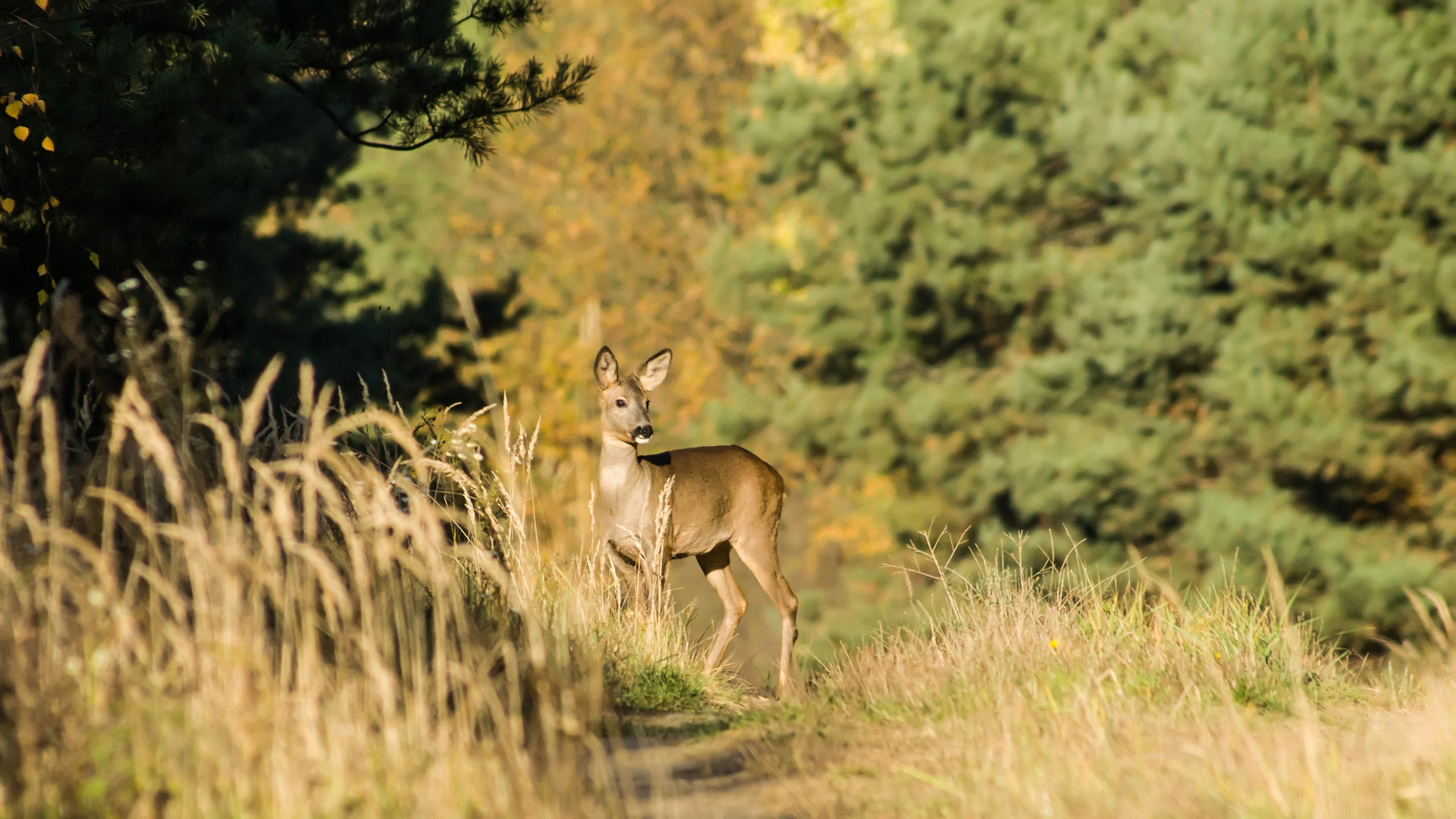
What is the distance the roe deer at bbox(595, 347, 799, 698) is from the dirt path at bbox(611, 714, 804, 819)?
7.22 ft

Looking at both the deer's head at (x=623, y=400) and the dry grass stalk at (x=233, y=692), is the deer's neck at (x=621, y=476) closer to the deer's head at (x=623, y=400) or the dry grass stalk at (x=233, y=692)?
the deer's head at (x=623, y=400)

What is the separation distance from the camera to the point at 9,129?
6723mm

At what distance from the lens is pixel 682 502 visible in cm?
841

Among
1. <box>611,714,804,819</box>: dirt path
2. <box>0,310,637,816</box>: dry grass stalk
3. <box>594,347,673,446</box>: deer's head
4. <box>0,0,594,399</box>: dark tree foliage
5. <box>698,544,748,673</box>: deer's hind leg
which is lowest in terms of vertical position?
<box>611,714,804,819</box>: dirt path

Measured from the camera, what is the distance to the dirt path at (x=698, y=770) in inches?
166

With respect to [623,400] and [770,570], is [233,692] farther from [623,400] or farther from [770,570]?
[770,570]

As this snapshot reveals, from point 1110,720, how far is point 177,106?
507 cm

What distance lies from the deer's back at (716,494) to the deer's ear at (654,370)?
0.41 meters

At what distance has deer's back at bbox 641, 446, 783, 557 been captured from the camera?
8.45 meters

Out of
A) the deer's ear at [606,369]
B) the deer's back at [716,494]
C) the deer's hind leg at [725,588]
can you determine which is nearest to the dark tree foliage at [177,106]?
the deer's ear at [606,369]

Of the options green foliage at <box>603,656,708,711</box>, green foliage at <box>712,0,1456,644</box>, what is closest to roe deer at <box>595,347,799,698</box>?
green foliage at <box>603,656,708,711</box>

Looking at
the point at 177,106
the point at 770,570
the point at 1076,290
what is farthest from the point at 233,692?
the point at 1076,290

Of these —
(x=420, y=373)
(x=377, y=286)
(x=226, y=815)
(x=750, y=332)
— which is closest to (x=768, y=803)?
(x=226, y=815)

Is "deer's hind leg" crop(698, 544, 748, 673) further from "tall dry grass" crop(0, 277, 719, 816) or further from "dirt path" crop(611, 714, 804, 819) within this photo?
"tall dry grass" crop(0, 277, 719, 816)
